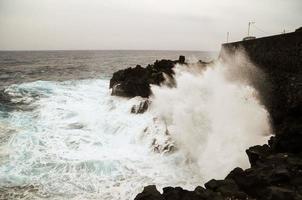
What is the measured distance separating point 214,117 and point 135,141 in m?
3.44

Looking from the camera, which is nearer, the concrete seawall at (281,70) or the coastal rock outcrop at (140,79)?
the concrete seawall at (281,70)

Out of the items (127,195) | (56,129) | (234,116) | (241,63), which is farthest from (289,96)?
(56,129)

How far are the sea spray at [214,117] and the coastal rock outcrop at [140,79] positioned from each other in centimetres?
147

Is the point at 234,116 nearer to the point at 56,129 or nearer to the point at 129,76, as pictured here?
the point at 56,129

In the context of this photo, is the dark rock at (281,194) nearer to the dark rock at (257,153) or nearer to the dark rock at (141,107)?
the dark rock at (257,153)

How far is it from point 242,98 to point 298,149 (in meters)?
5.97

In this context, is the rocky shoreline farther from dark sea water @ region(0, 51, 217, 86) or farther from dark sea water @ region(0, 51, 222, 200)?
dark sea water @ region(0, 51, 217, 86)

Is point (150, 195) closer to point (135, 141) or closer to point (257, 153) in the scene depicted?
point (257, 153)

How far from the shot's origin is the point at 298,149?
7.25m

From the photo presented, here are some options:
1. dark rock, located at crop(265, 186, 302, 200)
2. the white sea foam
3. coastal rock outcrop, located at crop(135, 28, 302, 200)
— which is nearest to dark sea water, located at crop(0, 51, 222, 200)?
the white sea foam

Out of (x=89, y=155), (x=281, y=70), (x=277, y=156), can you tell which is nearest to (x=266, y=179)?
(x=277, y=156)

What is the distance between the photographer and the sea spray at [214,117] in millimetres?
9800

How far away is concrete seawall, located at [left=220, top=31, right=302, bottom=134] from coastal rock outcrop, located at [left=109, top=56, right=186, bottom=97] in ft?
20.5

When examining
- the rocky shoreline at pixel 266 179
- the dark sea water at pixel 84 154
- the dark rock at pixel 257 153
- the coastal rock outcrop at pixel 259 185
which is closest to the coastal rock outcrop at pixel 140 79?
the dark sea water at pixel 84 154
